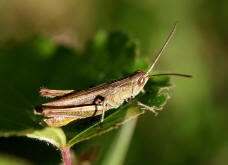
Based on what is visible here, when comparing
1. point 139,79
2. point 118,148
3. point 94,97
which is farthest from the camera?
point 94,97

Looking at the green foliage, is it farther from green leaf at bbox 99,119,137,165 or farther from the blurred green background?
the blurred green background

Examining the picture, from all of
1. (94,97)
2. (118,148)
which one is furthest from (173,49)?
(118,148)

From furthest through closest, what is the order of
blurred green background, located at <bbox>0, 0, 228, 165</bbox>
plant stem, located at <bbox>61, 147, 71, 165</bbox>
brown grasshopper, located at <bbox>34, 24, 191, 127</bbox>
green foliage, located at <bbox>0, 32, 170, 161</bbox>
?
blurred green background, located at <bbox>0, 0, 228, 165</bbox>, brown grasshopper, located at <bbox>34, 24, 191, 127</bbox>, green foliage, located at <bbox>0, 32, 170, 161</bbox>, plant stem, located at <bbox>61, 147, 71, 165</bbox>

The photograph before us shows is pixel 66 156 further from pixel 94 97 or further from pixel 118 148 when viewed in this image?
pixel 94 97

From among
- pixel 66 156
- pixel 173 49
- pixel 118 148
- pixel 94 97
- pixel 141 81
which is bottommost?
pixel 118 148

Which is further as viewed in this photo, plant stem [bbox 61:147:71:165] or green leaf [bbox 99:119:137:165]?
green leaf [bbox 99:119:137:165]

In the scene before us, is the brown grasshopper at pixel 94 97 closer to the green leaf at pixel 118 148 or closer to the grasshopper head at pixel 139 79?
the grasshopper head at pixel 139 79

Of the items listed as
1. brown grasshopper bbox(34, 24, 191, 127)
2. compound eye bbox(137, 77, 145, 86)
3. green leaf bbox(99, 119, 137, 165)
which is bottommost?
green leaf bbox(99, 119, 137, 165)

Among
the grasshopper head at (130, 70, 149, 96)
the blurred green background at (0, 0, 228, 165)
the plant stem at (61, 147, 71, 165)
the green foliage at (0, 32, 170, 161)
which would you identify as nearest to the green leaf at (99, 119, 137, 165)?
the green foliage at (0, 32, 170, 161)
